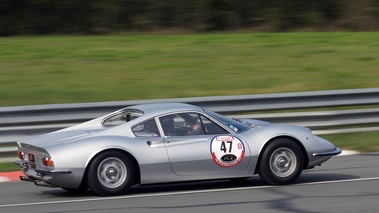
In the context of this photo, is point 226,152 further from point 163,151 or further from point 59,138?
point 59,138

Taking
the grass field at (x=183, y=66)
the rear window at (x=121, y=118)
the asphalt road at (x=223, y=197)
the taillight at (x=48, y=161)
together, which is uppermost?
the grass field at (x=183, y=66)

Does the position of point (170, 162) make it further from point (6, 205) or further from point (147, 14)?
point (147, 14)

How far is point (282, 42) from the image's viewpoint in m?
18.3

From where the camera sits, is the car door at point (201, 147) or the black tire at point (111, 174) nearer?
the black tire at point (111, 174)

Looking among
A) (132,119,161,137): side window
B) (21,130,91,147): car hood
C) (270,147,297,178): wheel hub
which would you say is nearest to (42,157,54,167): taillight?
(21,130,91,147): car hood

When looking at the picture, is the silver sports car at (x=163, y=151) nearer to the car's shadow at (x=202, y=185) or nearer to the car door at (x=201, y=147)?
the car door at (x=201, y=147)

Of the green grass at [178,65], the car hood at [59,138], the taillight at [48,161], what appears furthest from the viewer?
the green grass at [178,65]

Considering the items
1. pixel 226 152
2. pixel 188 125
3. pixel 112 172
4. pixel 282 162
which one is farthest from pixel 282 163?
pixel 112 172

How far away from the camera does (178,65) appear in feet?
53.0

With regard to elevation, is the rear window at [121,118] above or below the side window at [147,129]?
above

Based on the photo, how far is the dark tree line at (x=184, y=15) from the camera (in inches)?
747

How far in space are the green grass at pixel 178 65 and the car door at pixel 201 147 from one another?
5.15 metres

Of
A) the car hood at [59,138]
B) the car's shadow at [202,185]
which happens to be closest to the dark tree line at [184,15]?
the car's shadow at [202,185]

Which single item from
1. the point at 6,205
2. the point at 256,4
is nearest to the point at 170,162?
the point at 6,205
